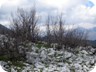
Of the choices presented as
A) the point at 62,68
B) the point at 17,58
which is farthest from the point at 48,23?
the point at 62,68

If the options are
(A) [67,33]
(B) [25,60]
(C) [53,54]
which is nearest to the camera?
(B) [25,60]

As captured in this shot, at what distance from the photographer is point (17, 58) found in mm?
14453

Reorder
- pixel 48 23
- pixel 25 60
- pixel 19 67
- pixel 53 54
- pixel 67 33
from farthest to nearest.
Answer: pixel 48 23 < pixel 67 33 < pixel 53 54 < pixel 25 60 < pixel 19 67

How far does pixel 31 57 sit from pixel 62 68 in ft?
8.38

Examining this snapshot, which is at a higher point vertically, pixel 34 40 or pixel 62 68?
pixel 62 68

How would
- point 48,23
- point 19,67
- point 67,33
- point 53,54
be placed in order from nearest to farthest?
point 19,67, point 53,54, point 67,33, point 48,23

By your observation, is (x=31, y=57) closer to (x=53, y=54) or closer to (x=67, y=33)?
(x=53, y=54)

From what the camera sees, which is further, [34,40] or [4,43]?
[34,40]

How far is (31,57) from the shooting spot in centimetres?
1470

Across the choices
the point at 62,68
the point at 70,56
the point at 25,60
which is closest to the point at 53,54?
the point at 70,56

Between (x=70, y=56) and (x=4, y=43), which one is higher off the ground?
(x=4, y=43)

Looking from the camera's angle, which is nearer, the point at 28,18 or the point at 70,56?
the point at 70,56

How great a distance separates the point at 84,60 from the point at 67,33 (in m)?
7.84

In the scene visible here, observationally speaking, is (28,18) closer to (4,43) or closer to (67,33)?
(67,33)
